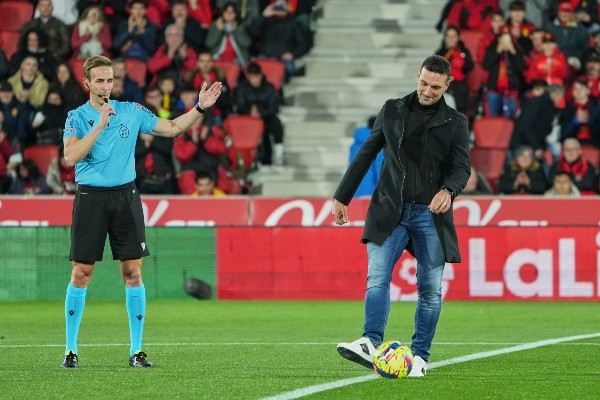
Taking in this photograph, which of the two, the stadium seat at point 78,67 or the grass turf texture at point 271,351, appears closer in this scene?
the grass turf texture at point 271,351

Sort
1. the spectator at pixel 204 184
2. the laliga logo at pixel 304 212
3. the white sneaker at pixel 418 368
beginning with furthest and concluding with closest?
the spectator at pixel 204 184 → the laliga logo at pixel 304 212 → the white sneaker at pixel 418 368

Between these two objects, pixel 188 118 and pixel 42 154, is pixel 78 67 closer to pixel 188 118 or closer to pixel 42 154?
pixel 42 154

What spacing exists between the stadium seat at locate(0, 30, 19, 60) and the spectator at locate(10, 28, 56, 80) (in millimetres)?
757

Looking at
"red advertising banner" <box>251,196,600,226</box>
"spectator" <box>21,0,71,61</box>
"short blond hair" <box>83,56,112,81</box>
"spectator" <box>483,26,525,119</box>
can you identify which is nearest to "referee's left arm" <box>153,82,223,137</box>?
"short blond hair" <box>83,56,112,81</box>

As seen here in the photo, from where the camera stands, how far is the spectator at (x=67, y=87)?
77.6 ft

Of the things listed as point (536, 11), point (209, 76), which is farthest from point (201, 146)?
point (536, 11)

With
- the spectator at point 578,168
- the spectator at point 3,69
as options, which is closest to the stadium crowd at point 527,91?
the spectator at point 578,168

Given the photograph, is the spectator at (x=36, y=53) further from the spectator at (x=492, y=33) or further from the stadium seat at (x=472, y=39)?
the spectator at (x=492, y=33)

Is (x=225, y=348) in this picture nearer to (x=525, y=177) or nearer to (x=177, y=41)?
(x=525, y=177)

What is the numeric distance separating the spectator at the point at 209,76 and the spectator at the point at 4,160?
276cm

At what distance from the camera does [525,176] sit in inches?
860

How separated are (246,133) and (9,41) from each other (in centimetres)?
439

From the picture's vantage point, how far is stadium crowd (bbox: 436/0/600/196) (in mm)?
21891

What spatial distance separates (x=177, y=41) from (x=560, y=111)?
18.8 feet
